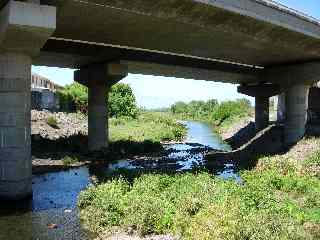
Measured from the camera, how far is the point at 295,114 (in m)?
46.7

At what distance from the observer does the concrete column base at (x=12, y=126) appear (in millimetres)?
22828

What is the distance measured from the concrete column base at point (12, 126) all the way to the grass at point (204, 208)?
4.14m

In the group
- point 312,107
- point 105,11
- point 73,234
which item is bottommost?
point 73,234

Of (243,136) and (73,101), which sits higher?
(73,101)

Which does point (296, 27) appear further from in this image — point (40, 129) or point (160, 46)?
point (40, 129)

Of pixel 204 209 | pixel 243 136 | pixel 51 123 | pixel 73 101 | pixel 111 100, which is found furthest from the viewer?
pixel 111 100

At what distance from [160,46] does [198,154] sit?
45.3 ft

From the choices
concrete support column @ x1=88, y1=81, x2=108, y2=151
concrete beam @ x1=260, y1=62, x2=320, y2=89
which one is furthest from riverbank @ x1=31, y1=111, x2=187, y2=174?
concrete beam @ x1=260, y1=62, x2=320, y2=89

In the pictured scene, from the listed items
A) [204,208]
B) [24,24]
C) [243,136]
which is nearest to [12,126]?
[24,24]

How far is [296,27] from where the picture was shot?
35.5 m

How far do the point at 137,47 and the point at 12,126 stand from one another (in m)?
16.8

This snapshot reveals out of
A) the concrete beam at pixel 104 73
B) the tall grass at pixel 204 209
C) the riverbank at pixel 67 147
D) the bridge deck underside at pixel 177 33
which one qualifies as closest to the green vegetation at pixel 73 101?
the riverbank at pixel 67 147

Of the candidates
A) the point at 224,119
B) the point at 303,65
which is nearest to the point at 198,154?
the point at 303,65

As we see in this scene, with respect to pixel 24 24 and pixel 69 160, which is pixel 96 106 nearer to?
pixel 69 160
